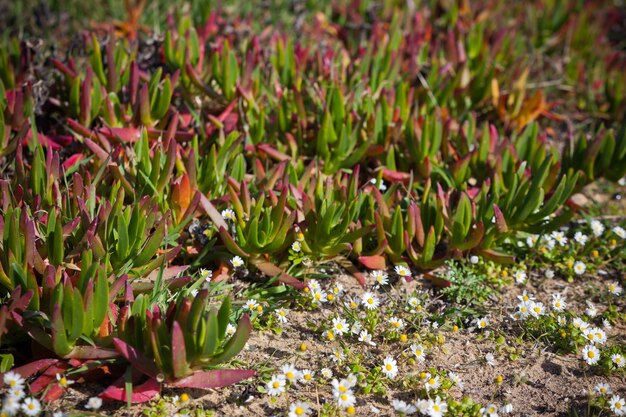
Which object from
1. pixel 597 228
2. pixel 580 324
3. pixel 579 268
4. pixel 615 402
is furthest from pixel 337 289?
pixel 597 228

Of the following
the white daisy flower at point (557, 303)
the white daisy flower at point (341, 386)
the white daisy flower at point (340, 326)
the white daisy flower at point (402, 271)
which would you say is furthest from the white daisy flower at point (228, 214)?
the white daisy flower at point (557, 303)

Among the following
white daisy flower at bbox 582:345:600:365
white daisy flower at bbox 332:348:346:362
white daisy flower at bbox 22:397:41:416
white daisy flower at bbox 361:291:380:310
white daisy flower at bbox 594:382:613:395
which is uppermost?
white daisy flower at bbox 22:397:41:416

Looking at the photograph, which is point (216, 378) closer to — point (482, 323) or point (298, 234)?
point (298, 234)

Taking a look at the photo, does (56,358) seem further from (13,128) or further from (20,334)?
(13,128)

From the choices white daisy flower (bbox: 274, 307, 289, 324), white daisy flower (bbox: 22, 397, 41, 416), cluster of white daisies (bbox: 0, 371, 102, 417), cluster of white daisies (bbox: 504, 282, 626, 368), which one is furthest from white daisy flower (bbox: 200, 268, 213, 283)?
cluster of white daisies (bbox: 504, 282, 626, 368)

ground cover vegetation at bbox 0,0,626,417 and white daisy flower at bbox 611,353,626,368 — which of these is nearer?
ground cover vegetation at bbox 0,0,626,417

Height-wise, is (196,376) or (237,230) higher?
(237,230)

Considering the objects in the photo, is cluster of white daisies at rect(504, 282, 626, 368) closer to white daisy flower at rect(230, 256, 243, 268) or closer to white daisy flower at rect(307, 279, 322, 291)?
white daisy flower at rect(307, 279, 322, 291)

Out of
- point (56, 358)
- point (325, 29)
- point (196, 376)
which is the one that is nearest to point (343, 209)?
point (196, 376)

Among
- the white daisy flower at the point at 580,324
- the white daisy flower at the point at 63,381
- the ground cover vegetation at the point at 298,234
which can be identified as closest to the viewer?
the white daisy flower at the point at 63,381

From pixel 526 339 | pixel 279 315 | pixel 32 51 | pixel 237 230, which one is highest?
pixel 32 51

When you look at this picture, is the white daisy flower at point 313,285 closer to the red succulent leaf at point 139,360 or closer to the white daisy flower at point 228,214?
the white daisy flower at point 228,214
